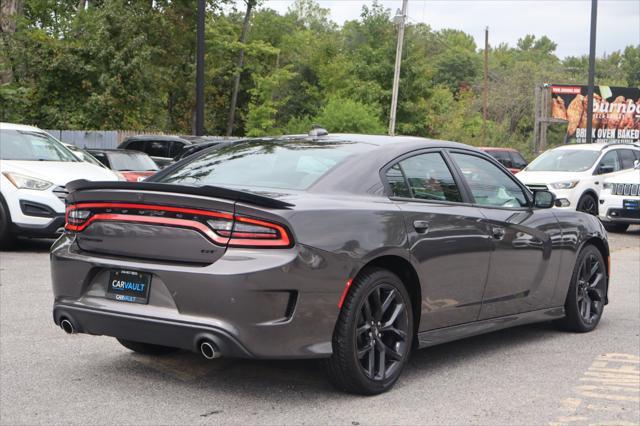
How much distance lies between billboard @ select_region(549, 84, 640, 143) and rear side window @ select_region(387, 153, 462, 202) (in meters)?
53.2

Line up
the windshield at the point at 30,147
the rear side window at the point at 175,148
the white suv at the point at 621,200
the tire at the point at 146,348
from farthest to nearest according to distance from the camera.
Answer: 1. the rear side window at the point at 175,148
2. the white suv at the point at 621,200
3. the windshield at the point at 30,147
4. the tire at the point at 146,348

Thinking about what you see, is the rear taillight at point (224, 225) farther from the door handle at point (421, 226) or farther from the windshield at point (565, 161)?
the windshield at point (565, 161)

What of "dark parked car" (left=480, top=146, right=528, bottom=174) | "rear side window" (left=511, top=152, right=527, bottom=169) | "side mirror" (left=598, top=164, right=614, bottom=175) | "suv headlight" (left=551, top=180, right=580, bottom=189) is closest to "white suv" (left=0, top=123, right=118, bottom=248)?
"suv headlight" (left=551, top=180, right=580, bottom=189)

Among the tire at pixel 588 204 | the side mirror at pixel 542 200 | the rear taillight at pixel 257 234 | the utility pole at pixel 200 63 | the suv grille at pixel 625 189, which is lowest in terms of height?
the tire at pixel 588 204

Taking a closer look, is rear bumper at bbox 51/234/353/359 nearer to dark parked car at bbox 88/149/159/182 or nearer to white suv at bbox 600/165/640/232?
dark parked car at bbox 88/149/159/182

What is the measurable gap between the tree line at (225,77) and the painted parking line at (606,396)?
20.7m

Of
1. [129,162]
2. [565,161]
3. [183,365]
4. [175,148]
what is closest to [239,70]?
[175,148]

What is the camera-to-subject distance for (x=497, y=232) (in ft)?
22.0

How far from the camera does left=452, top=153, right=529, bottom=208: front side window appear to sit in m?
6.79

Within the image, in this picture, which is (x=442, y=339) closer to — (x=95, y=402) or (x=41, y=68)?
(x=95, y=402)

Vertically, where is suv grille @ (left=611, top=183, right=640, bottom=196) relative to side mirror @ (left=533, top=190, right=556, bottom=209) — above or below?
below

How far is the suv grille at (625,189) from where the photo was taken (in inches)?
727

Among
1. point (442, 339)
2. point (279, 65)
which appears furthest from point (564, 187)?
point (279, 65)

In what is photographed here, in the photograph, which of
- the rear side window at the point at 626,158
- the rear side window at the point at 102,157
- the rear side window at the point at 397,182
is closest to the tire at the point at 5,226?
the rear side window at the point at 102,157
